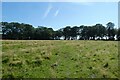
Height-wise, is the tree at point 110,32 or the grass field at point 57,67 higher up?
the tree at point 110,32

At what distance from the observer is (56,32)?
162m

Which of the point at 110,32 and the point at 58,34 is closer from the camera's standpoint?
the point at 110,32

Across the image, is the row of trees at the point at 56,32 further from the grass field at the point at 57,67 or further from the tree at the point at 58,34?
the grass field at the point at 57,67

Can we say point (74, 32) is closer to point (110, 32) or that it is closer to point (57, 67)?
point (110, 32)

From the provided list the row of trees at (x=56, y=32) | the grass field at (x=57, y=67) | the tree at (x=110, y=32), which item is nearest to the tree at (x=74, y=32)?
the row of trees at (x=56, y=32)

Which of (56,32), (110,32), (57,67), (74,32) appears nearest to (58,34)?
(56,32)

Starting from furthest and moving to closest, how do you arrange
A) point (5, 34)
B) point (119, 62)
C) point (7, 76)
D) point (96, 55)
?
point (5, 34) → point (96, 55) → point (119, 62) → point (7, 76)

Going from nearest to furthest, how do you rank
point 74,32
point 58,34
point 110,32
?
point 110,32
point 58,34
point 74,32

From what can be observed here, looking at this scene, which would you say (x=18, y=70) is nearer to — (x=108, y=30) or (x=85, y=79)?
(x=85, y=79)

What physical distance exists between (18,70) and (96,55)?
11902mm

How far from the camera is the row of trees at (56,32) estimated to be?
453ft

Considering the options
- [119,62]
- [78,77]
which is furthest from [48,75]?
[119,62]

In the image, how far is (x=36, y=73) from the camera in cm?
2003

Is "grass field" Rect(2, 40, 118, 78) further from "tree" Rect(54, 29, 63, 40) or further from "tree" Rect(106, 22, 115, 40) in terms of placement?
"tree" Rect(54, 29, 63, 40)
